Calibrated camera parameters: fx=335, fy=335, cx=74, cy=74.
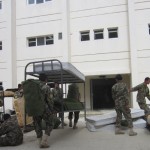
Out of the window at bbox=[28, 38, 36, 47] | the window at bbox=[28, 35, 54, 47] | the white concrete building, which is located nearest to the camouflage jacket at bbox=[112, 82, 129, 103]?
the white concrete building

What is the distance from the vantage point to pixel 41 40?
82.7 feet

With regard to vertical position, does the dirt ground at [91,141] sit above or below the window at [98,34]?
below

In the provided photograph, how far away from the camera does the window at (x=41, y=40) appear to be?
81.4 ft

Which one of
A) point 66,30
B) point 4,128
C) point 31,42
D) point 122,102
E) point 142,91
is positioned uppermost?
point 66,30

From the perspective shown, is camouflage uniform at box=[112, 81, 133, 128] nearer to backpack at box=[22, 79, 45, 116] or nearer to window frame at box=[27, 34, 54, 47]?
backpack at box=[22, 79, 45, 116]

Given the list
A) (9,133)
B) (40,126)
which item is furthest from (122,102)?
(9,133)

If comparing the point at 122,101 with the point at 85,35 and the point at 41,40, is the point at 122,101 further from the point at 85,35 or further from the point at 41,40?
the point at 41,40

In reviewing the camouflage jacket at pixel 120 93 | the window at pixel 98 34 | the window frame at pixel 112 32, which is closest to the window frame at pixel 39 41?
the window at pixel 98 34

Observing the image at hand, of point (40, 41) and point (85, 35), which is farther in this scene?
point (40, 41)

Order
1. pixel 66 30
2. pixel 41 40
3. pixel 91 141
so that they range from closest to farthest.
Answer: pixel 91 141
pixel 66 30
pixel 41 40

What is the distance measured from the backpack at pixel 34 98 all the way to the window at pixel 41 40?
53.5 feet

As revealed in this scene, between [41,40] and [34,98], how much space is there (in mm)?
17056

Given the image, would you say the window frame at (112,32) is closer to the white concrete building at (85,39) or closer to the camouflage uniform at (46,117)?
the white concrete building at (85,39)

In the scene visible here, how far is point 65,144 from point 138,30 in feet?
47.2
